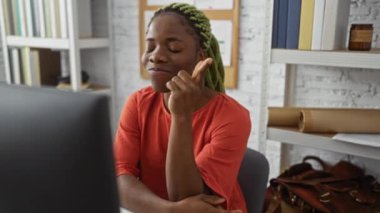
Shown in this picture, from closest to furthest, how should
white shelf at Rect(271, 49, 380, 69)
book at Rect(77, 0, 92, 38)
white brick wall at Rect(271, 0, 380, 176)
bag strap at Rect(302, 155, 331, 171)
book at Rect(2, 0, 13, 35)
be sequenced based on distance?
white shelf at Rect(271, 49, 380, 69) → white brick wall at Rect(271, 0, 380, 176) → bag strap at Rect(302, 155, 331, 171) → book at Rect(77, 0, 92, 38) → book at Rect(2, 0, 13, 35)

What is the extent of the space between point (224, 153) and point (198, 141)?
0.31 ft

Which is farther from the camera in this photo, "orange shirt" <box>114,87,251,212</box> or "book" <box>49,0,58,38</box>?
"book" <box>49,0,58,38</box>

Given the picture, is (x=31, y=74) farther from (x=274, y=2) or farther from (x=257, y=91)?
(x=274, y=2)

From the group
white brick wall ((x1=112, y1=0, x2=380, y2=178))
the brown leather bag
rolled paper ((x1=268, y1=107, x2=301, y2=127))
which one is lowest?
the brown leather bag

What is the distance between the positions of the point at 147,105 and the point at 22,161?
69 centimetres

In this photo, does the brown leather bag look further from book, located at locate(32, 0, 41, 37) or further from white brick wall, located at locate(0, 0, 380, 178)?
book, located at locate(32, 0, 41, 37)

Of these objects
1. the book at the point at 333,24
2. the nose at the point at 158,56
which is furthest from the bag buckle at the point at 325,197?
the nose at the point at 158,56

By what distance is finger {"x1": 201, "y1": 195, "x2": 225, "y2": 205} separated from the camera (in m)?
0.88

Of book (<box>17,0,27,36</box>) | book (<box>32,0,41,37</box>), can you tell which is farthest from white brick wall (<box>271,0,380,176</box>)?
book (<box>17,0,27,36</box>)

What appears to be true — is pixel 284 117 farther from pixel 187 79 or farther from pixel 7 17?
pixel 7 17

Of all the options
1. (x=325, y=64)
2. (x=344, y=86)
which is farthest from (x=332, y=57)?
(x=344, y=86)

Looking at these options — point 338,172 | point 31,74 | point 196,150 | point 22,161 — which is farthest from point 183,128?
point 31,74

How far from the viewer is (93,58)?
2664 millimetres

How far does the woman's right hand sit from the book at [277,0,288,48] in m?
0.85
